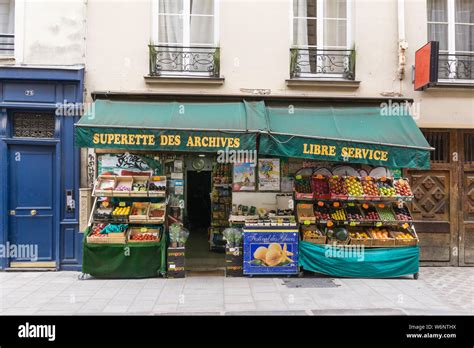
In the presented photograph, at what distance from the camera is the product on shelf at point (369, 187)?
7395mm

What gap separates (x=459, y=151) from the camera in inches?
325

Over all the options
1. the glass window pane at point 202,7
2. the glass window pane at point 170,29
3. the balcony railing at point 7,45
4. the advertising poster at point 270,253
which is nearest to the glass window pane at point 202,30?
the glass window pane at point 202,7

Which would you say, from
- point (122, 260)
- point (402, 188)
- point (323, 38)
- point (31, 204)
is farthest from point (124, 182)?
point (402, 188)

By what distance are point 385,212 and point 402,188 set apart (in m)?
0.61

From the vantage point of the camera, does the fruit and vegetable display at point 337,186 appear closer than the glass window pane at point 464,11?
Yes

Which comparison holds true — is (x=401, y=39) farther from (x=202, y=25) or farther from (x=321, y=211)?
(x=202, y=25)

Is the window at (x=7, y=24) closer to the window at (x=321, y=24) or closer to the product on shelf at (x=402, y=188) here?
the window at (x=321, y=24)

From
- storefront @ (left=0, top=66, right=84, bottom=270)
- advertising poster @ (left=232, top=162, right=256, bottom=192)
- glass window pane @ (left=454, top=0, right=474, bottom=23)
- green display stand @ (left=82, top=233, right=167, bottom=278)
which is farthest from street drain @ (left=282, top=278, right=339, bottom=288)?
glass window pane @ (left=454, top=0, right=474, bottom=23)

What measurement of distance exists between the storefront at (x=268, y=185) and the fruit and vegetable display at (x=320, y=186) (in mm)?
22

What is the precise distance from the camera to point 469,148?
8.33 meters

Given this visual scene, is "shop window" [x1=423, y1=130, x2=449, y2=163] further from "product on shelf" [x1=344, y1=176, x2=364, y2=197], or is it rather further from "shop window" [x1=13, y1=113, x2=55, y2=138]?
"shop window" [x1=13, y1=113, x2=55, y2=138]

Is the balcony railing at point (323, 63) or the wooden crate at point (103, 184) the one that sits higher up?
the balcony railing at point (323, 63)

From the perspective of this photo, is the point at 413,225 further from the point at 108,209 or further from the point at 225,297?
the point at 108,209

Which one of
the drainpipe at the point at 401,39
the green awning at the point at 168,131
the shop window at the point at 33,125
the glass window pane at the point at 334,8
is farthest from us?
the glass window pane at the point at 334,8
